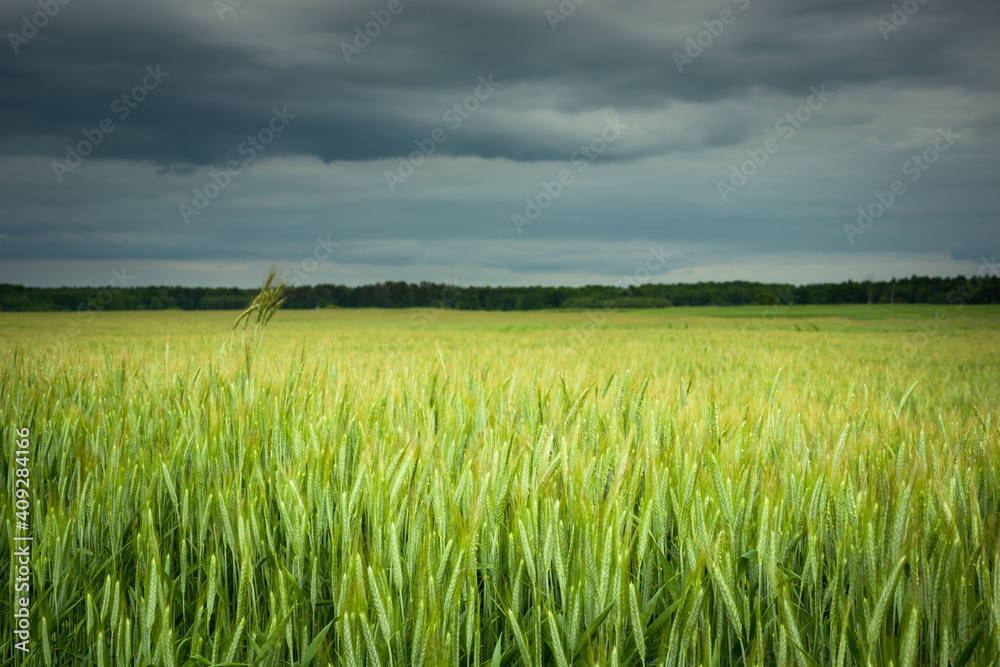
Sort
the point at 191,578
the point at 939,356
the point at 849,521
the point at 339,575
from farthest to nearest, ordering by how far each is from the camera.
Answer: the point at 939,356 < the point at 191,578 < the point at 849,521 < the point at 339,575

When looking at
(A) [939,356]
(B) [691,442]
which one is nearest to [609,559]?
(B) [691,442]

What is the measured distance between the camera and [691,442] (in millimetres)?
1933

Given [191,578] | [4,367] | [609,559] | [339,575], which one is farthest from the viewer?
[4,367]

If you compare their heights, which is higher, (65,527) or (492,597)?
(65,527)

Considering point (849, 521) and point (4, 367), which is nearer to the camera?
point (849, 521)

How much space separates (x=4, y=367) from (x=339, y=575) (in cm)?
416

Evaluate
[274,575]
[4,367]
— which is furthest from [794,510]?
[4,367]

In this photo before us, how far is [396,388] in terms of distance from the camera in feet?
9.77

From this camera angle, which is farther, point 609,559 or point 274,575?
point 274,575

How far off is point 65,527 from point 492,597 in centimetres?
118

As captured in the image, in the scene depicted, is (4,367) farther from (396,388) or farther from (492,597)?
(492,597)

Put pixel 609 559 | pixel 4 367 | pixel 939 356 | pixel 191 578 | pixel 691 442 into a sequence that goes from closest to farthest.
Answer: pixel 609 559 < pixel 191 578 < pixel 691 442 < pixel 4 367 < pixel 939 356

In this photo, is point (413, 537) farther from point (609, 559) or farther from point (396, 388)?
point (396, 388)

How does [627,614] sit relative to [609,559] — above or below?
below
